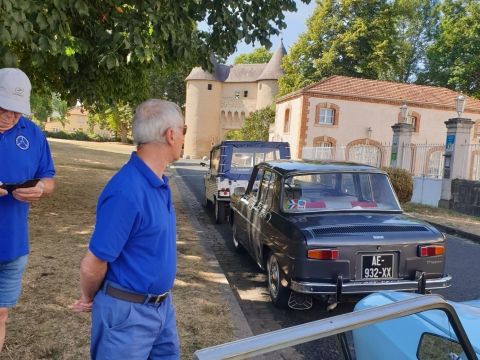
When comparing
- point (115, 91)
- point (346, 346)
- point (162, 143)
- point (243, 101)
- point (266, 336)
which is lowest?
point (346, 346)

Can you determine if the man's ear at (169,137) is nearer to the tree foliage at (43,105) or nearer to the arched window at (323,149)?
the tree foliage at (43,105)

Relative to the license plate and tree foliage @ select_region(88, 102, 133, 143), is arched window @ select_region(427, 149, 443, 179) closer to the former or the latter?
the license plate

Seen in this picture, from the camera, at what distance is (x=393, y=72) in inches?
2144

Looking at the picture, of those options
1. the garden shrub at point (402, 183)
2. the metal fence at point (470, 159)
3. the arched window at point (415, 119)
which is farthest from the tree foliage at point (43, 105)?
the arched window at point (415, 119)

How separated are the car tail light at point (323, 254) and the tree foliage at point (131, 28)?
328 cm

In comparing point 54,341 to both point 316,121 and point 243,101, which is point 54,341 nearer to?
point 316,121

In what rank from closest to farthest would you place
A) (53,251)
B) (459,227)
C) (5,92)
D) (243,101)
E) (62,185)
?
1. (5,92)
2. (53,251)
3. (459,227)
4. (62,185)
5. (243,101)

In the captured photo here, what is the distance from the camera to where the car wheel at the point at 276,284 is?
5.02 metres

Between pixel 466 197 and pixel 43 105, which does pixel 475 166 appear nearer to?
pixel 466 197

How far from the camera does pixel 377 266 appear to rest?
4.65 metres

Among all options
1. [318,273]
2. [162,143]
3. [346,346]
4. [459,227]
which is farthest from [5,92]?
[459,227]

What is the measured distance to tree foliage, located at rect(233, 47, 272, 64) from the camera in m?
75.6

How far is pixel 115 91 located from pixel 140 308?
A: 8391 millimetres

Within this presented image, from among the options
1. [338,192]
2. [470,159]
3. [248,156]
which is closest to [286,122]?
[470,159]
